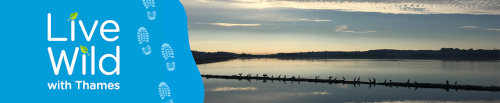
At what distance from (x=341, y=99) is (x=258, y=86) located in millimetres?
11157

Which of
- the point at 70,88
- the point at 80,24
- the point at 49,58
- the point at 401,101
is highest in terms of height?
the point at 80,24

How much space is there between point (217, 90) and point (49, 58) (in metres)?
30.7

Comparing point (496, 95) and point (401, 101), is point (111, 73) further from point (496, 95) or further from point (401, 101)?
point (496, 95)

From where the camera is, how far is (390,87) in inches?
1522

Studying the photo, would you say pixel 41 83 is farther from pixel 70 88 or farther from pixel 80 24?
pixel 80 24

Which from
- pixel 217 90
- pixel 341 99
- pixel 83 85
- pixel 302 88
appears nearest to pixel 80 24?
pixel 83 85

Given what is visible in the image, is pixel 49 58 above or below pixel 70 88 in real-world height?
above

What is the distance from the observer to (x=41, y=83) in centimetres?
734

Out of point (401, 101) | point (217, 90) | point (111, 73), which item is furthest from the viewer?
point (217, 90)

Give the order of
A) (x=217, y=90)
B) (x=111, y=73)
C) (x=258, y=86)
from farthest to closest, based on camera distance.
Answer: (x=258, y=86) → (x=217, y=90) → (x=111, y=73)

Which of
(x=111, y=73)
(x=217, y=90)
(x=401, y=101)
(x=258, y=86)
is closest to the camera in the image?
(x=111, y=73)

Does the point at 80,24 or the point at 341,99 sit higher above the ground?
the point at 80,24

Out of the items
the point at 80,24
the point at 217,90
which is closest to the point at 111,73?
the point at 80,24

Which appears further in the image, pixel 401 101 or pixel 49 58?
pixel 401 101
